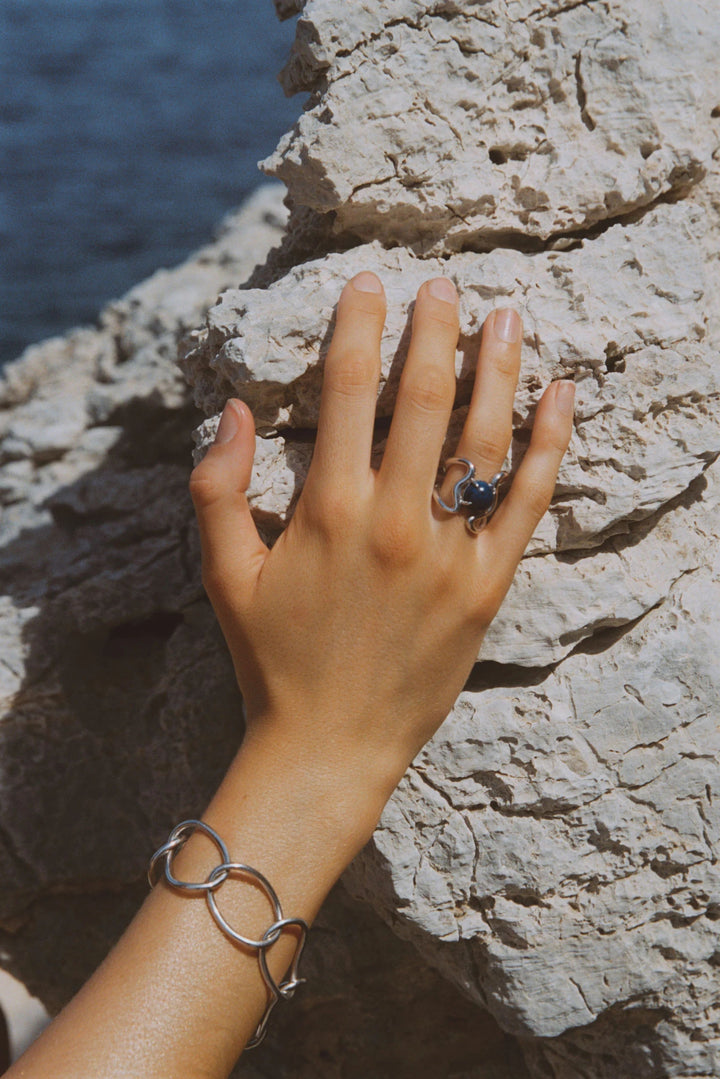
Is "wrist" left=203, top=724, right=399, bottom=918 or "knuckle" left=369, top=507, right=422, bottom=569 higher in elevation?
"knuckle" left=369, top=507, right=422, bottom=569

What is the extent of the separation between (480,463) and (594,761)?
48 centimetres

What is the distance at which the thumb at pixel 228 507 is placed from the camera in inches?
42.7

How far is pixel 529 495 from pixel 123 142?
7.41ft

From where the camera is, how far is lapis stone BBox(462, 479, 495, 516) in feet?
3.38

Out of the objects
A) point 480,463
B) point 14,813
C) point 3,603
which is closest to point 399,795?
point 480,463

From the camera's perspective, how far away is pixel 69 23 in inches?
98.3

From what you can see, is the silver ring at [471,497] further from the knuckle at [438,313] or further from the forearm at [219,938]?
the forearm at [219,938]

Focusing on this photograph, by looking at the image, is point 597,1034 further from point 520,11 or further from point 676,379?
point 520,11

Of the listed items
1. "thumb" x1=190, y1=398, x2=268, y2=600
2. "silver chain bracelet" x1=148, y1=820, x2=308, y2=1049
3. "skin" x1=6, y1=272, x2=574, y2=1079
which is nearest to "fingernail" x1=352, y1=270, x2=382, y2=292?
"skin" x1=6, y1=272, x2=574, y2=1079

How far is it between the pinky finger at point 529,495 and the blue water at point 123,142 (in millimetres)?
1967

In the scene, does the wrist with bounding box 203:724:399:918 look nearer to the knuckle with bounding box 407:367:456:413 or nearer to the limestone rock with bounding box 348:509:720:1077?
the limestone rock with bounding box 348:509:720:1077

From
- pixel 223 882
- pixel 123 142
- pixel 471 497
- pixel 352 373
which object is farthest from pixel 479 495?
pixel 123 142

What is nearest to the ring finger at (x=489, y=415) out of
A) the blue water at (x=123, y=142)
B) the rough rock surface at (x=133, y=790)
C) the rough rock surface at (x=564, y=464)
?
the rough rock surface at (x=564, y=464)

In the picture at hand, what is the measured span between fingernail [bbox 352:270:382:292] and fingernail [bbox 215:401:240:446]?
231 mm
